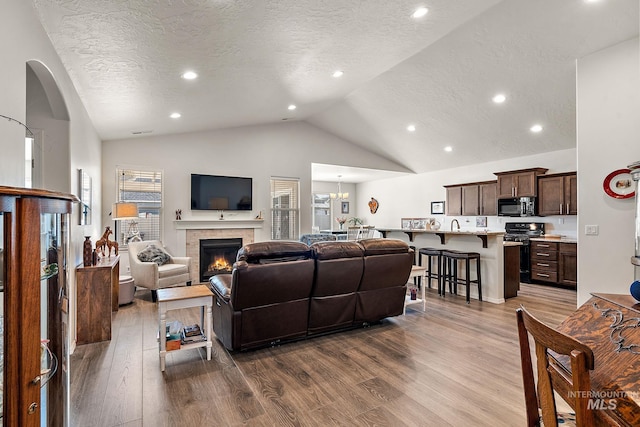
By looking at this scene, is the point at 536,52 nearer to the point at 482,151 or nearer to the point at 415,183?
the point at 482,151

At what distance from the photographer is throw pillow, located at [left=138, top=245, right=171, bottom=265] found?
17.6 feet

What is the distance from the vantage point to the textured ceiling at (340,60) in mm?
2609

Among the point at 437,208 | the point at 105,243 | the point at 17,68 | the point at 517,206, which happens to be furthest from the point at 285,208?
the point at 17,68

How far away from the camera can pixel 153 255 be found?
213 inches

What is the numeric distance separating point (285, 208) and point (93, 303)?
4.69m

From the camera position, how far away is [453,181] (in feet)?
27.9

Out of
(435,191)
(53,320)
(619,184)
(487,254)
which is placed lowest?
(487,254)

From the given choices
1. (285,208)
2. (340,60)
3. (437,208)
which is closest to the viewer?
(340,60)

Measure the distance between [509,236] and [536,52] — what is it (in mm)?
3815

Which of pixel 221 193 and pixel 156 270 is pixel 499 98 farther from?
pixel 156 270

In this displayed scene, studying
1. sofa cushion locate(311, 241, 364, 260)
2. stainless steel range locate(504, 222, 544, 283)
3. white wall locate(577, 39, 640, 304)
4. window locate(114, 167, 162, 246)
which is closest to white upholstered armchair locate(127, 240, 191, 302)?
window locate(114, 167, 162, 246)

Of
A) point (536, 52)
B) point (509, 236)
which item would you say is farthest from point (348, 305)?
point (509, 236)

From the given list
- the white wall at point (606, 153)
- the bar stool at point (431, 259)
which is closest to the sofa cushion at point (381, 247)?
the bar stool at point (431, 259)

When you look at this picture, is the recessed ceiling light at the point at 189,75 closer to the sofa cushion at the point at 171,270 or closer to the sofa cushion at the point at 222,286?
the sofa cushion at the point at 222,286
